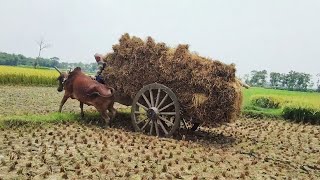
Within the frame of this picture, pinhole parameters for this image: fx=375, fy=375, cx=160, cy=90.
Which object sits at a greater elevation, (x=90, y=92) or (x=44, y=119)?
(x=90, y=92)

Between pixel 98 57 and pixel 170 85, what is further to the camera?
pixel 98 57

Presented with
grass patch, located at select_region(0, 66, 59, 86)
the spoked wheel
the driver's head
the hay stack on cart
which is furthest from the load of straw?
grass patch, located at select_region(0, 66, 59, 86)

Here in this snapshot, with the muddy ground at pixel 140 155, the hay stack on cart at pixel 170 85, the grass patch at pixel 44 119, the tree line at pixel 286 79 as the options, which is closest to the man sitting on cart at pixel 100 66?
the hay stack on cart at pixel 170 85

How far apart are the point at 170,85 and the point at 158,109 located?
2.36 ft

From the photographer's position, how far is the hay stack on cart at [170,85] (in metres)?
9.41

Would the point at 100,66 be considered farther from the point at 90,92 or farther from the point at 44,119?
the point at 44,119

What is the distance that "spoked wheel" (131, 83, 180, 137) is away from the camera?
9.76m

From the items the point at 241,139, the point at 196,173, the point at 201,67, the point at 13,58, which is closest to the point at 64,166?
the point at 196,173

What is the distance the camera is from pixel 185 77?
969cm

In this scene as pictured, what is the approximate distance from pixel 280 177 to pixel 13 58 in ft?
367

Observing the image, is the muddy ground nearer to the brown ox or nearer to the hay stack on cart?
the brown ox

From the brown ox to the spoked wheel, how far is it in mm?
895

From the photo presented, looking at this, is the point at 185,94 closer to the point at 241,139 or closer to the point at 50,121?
the point at 241,139

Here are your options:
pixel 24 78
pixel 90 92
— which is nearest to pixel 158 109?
pixel 90 92
